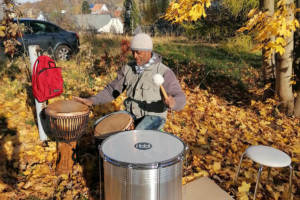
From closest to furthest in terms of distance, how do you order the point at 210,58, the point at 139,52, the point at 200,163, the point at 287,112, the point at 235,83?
the point at 139,52 < the point at 200,163 < the point at 287,112 < the point at 235,83 < the point at 210,58

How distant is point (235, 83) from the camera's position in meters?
7.84

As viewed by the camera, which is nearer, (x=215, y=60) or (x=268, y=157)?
(x=268, y=157)

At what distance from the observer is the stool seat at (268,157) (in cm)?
253

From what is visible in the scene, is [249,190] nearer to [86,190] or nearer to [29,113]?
[86,190]

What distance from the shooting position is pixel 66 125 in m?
3.02

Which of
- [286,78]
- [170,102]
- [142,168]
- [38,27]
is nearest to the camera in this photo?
[142,168]

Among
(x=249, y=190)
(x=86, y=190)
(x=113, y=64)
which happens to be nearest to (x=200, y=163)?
(x=249, y=190)

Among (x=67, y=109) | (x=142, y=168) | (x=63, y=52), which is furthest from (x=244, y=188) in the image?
(x=63, y=52)

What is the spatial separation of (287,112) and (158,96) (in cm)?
410

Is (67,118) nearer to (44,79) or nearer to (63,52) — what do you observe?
(44,79)

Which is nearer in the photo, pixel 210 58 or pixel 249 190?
pixel 249 190

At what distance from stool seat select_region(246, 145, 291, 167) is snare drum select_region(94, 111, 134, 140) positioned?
54.0 inches

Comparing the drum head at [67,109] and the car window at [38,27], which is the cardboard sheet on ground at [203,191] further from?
the car window at [38,27]

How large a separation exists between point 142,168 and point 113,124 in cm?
116
